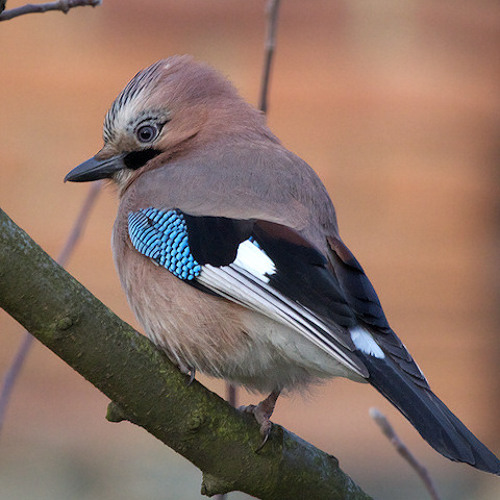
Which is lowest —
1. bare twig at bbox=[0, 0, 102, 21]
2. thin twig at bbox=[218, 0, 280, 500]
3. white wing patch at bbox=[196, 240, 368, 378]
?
white wing patch at bbox=[196, 240, 368, 378]

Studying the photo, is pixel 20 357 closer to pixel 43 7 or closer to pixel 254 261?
pixel 254 261

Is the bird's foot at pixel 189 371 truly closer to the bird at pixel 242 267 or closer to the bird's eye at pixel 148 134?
the bird at pixel 242 267

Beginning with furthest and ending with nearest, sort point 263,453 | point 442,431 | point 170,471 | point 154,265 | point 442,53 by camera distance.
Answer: point 442,53 < point 170,471 < point 154,265 < point 263,453 < point 442,431

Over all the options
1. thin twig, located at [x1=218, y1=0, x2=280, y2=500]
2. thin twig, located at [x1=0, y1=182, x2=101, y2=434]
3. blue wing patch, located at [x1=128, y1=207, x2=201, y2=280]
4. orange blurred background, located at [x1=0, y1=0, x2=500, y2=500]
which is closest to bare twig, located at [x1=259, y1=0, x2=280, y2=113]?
thin twig, located at [x1=218, y1=0, x2=280, y2=500]

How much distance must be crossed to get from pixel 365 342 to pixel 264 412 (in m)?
0.36

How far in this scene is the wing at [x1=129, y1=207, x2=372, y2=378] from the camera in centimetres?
240

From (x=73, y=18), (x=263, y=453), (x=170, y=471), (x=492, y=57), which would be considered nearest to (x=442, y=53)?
(x=492, y=57)

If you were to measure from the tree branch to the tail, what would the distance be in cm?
34

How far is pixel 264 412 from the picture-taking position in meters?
2.60

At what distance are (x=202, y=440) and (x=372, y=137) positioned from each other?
14.6 ft

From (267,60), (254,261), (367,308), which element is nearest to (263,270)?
(254,261)

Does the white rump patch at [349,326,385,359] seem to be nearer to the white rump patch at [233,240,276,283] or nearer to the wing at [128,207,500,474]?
the wing at [128,207,500,474]

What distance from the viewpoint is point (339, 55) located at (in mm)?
6477

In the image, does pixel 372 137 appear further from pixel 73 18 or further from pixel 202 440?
pixel 202 440
